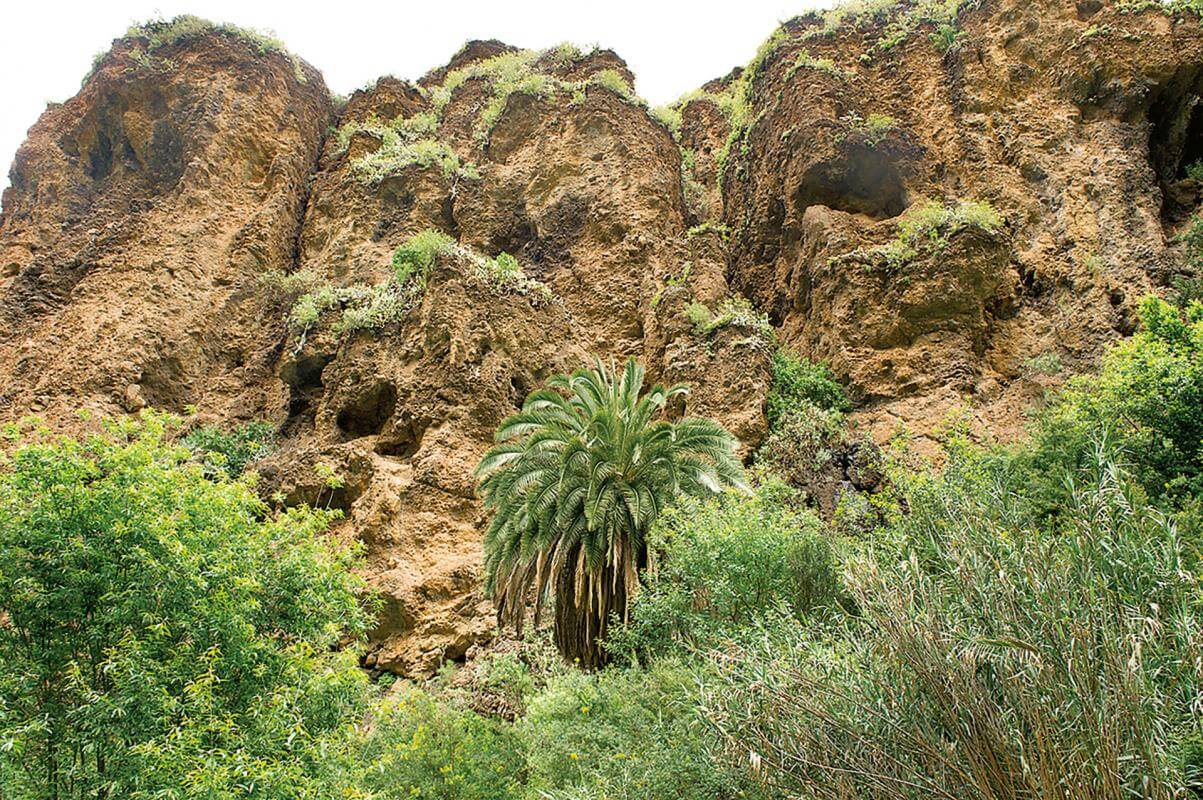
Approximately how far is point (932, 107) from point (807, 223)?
21.3 feet

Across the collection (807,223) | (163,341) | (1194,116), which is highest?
(1194,116)

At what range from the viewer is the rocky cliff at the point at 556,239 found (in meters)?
18.3

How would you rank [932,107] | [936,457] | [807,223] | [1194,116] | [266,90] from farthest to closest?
[266,90], [932,107], [807,223], [1194,116], [936,457]

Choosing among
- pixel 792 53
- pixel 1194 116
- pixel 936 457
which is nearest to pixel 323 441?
pixel 936 457

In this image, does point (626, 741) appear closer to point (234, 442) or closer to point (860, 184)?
point (234, 442)

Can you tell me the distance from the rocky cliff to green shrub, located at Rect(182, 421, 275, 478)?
917 mm

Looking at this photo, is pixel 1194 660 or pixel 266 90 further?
pixel 266 90

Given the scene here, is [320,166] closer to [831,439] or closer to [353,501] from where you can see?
[353,501]

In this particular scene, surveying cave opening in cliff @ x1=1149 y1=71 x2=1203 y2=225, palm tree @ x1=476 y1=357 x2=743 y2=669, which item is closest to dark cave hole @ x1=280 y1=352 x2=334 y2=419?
palm tree @ x1=476 y1=357 x2=743 y2=669

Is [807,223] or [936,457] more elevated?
[807,223]

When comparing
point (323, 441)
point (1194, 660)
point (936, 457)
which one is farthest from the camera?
point (323, 441)

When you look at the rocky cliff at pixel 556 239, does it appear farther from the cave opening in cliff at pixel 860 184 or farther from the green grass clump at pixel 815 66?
→ the green grass clump at pixel 815 66

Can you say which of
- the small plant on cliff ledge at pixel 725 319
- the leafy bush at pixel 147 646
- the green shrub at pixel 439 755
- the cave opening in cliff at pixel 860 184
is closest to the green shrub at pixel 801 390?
the small plant on cliff ledge at pixel 725 319

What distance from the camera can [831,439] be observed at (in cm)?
1798
